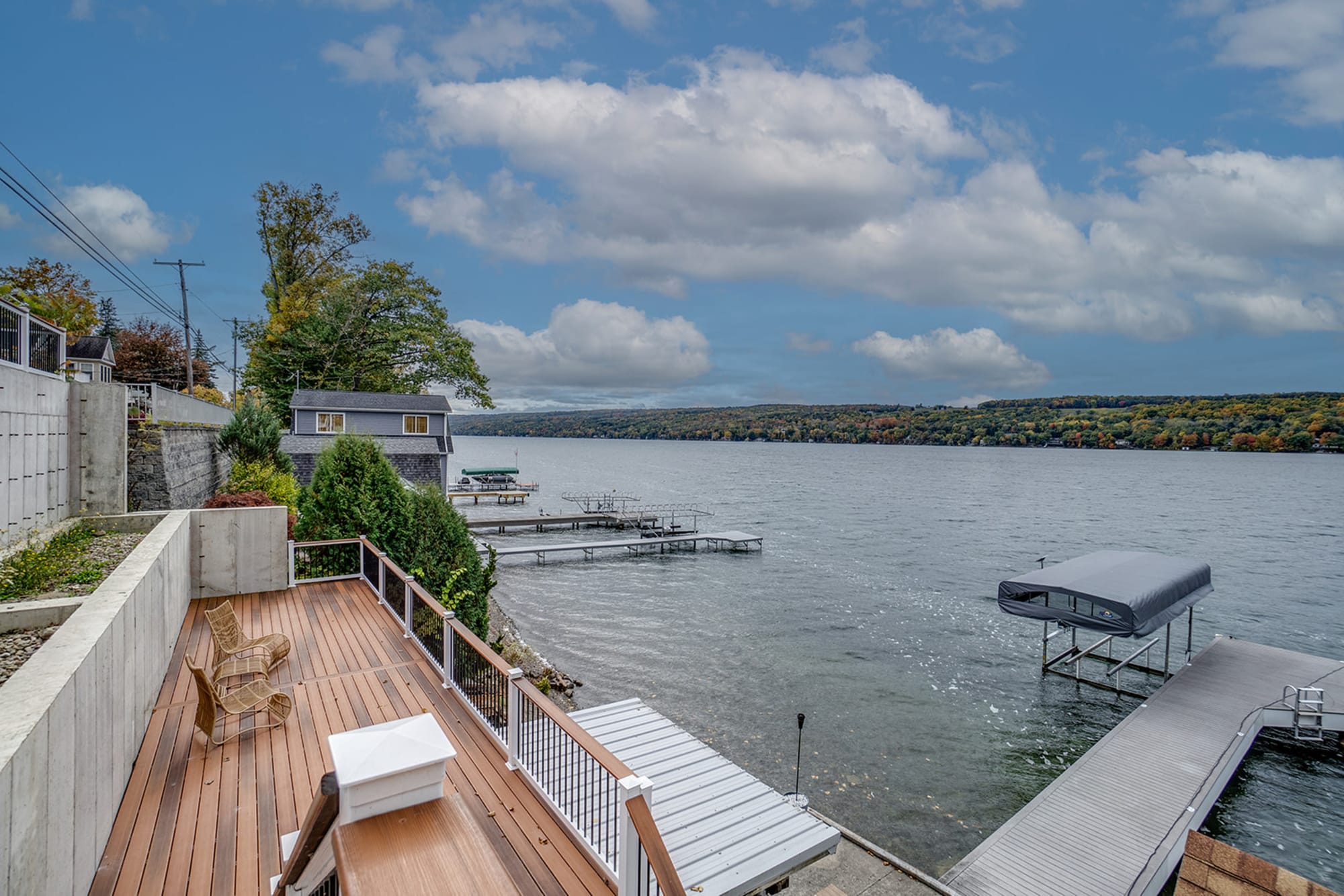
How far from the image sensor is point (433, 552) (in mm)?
12625

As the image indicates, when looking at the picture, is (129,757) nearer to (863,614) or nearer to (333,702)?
(333,702)

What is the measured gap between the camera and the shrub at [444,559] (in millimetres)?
12469

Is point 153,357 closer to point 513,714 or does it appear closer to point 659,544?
point 659,544

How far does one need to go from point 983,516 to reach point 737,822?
2047 inches

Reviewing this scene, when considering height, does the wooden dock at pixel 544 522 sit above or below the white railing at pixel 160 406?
below

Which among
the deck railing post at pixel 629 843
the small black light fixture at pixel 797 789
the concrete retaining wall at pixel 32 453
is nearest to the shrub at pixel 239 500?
the concrete retaining wall at pixel 32 453

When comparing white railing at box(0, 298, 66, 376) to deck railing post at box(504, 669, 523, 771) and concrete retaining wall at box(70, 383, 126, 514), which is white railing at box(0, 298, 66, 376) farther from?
deck railing post at box(504, 669, 523, 771)

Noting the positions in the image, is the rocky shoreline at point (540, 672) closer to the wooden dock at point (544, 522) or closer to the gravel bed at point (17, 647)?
the gravel bed at point (17, 647)

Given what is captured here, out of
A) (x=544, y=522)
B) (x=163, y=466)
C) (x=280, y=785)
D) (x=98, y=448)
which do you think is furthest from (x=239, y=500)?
(x=544, y=522)

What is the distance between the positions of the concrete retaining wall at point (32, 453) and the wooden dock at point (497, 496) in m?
39.6

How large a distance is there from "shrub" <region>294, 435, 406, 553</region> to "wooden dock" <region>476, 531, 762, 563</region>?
1929 cm

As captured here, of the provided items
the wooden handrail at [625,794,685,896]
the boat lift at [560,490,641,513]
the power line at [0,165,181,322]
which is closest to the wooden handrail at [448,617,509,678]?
the wooden handrail at [625,794,685,896]

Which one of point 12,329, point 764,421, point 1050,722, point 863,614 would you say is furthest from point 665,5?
point 764,421

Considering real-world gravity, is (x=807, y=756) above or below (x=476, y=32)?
below
